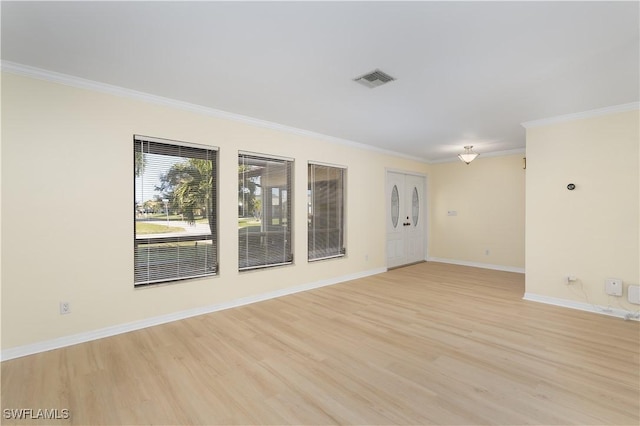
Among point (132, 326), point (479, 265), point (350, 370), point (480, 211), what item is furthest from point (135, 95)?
point (479, 265)

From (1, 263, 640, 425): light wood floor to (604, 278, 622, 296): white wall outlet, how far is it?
0.34 meters

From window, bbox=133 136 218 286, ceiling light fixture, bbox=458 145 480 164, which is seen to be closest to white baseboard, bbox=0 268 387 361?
window, bbox=133 136 218 286

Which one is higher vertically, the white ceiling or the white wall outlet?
the white ceiling

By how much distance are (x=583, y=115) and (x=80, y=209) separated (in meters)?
6.30

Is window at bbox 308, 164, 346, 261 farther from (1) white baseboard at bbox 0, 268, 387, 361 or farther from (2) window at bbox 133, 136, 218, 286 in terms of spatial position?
(2) window at bbox 133, 136, 218, 286

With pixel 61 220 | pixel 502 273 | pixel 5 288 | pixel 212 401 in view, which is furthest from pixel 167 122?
pixel 502 273

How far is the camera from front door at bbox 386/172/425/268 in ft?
23.4

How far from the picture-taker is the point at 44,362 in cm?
274

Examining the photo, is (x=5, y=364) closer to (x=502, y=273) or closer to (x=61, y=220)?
(x=61, y=220)

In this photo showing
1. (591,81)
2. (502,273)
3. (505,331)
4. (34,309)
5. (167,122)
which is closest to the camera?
(34,309)

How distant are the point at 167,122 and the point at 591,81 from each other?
187 inches

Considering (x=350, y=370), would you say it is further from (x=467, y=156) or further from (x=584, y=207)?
(x=467, y=156)

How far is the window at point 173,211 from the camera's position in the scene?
3604 millimetres

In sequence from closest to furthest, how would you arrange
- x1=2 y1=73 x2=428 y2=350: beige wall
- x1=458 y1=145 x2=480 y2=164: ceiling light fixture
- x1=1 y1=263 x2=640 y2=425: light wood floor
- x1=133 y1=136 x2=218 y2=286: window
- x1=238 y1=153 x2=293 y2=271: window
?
x1=1 y1=263 x2=640 y2=425: light wood floor
x1=2 y1=73 x2=428 y2=350: beige wall
x1=133 y1=136 x2=218 y2=286: window
x1=238 y1=153 x2=293 y2=271: window
x1=458 y1=145 x2=480 y2=164: ceiling light fixture
